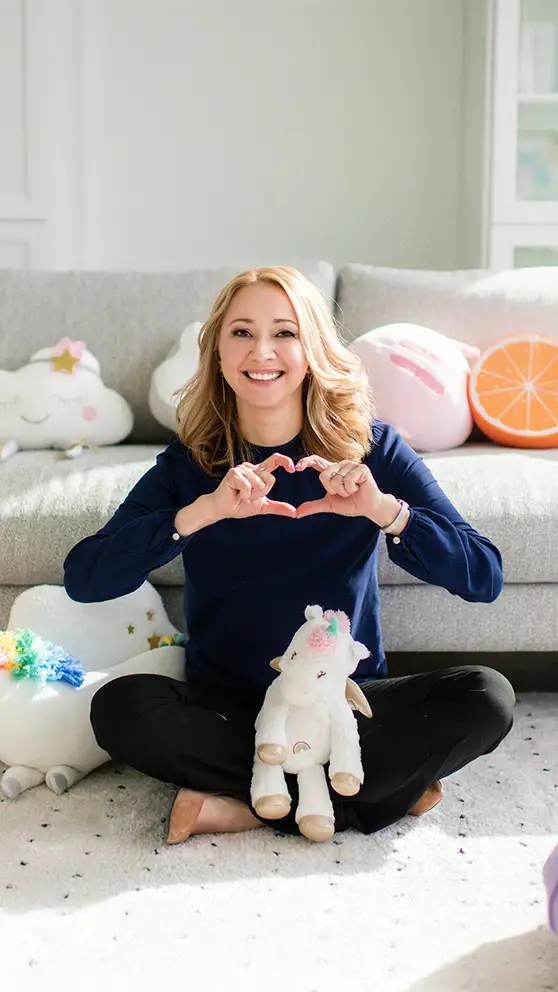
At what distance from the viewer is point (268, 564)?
144 centimetres

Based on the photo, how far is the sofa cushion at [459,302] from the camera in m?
2.21

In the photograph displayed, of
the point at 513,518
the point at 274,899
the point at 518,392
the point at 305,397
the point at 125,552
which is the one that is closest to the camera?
the point at 274,899

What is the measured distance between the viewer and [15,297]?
2.26m

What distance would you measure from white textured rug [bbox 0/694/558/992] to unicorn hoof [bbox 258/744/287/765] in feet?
0.34

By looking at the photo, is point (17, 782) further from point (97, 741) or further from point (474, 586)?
point (474, 586)

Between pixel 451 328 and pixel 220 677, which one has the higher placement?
pixel 451 328

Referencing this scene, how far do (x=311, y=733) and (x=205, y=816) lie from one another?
0.55 feet

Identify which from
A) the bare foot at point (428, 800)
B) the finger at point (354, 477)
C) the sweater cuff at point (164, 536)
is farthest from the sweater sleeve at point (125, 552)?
the bare foot at point (428, 800)

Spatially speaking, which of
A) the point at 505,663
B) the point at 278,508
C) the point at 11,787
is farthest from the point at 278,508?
the point at 505,663

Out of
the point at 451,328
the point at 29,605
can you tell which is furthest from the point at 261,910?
the point at 451,328

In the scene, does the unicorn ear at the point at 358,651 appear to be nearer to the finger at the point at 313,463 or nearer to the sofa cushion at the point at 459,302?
the finger at the point at 313,463

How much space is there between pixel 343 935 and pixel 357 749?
0.87 feet

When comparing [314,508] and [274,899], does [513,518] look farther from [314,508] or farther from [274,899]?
[274,899]

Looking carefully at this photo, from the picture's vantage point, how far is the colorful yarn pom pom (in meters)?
Result: 1.44
